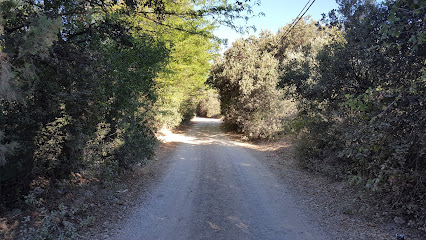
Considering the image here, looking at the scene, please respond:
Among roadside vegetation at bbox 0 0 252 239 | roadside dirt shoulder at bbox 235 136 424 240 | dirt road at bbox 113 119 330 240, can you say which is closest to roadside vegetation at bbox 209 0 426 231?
roadside dirt shoulder at bbox 235 136 424 240

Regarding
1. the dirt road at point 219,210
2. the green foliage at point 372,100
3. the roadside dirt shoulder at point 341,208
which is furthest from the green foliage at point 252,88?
the dirt road at point 219,210

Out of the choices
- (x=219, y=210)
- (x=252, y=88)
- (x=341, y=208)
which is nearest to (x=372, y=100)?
(x=341, y=208)

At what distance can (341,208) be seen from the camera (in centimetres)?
606

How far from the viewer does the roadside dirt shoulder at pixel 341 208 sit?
191 inches

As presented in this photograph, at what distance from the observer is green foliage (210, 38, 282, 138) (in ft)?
58.8

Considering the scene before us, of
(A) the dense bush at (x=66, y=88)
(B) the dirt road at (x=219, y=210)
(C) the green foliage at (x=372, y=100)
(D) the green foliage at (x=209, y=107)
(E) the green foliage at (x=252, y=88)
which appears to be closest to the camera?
(A) the dense bush at (x=66, y=88)

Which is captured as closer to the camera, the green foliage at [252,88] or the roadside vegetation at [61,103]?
the roadside vegetation at [61,103]

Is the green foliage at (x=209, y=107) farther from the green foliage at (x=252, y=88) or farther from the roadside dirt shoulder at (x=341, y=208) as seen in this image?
the roadside dirt shoulder at (x=341, y=208)

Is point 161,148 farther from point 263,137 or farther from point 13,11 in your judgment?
point 13,11

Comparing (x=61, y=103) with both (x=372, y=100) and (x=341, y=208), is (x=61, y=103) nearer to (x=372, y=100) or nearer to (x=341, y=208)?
(x=372, y=100)

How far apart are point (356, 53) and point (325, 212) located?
3.96 metres

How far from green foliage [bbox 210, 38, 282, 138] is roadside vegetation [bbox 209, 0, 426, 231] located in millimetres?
6670

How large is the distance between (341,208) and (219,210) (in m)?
2.71

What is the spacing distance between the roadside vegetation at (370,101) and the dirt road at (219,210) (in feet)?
5.07
